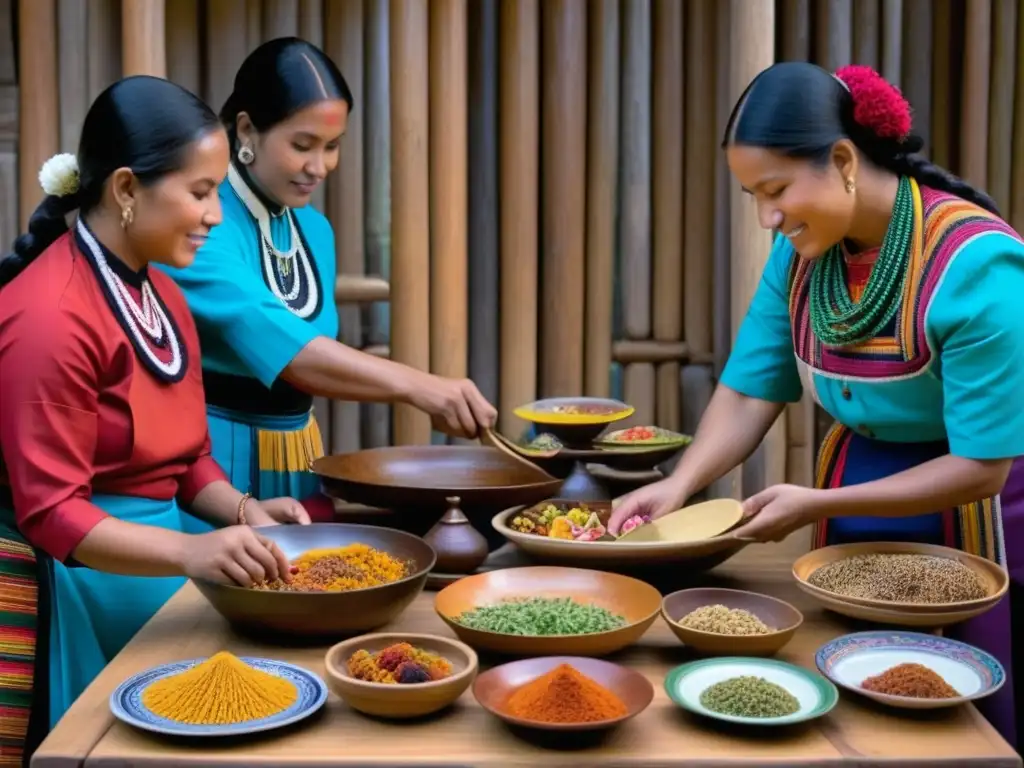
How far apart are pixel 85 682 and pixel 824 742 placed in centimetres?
129

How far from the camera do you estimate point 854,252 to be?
2285mm

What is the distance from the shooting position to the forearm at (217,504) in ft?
7.88

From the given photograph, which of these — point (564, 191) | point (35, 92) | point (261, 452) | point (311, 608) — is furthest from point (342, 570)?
point (35, 92)

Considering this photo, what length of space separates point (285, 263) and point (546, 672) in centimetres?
150

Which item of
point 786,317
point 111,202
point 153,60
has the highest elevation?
point 153,60

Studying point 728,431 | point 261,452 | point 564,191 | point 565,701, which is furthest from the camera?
point 564,191

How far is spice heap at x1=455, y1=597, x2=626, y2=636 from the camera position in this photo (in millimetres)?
1821

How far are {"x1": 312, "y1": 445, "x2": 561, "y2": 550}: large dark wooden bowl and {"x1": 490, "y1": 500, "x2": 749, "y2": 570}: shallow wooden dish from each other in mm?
137

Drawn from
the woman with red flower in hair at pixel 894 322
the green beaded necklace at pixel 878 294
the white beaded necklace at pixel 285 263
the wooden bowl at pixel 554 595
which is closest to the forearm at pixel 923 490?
the woman with red flower in hair at pixel 894 322

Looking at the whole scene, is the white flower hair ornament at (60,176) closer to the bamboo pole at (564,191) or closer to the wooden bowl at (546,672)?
the wooden bowl at (546,672)

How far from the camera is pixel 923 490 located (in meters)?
2.11

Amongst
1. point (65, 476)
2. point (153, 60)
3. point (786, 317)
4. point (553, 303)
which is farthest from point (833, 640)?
point (153, 60)

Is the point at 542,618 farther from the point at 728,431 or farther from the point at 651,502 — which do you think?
the point at 728,431

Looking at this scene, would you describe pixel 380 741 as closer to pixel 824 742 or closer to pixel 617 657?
pixel 617 657
